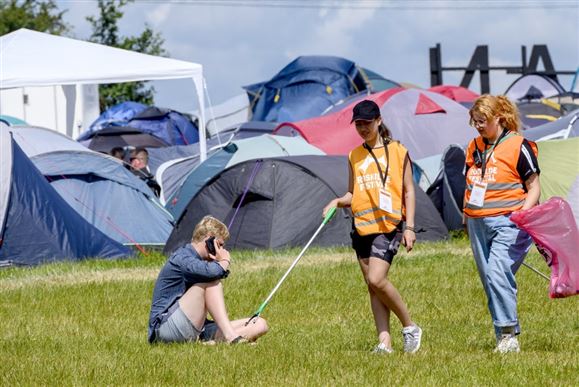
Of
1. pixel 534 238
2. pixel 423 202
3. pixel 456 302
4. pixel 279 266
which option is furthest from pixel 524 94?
pixel 534 238

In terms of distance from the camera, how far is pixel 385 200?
824 cm

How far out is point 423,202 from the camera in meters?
17.2

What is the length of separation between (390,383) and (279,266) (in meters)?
6.79

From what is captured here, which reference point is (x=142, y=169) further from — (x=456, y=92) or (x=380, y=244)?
(x=456, y=92)

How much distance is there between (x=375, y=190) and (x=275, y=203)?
796 centimetres

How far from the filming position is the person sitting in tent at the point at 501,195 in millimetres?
8164

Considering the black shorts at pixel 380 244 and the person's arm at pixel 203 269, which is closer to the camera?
the black shorts at pixel 380 244

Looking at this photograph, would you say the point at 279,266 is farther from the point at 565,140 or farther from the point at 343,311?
the point at 565,140

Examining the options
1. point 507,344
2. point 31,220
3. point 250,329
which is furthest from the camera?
point 31,220

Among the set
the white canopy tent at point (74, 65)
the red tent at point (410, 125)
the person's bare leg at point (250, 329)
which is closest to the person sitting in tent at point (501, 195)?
the person's bare leg at point (250, 329)

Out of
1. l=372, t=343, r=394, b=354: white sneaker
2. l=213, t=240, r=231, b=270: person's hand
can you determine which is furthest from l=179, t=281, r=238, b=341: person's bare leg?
l=372, t=343, r=394, b=354: white sneaker

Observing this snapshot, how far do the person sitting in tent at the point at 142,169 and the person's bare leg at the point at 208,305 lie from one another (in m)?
11.0

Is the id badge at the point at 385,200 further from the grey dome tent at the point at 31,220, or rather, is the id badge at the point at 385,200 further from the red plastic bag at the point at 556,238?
the grey dome tent at the point at 31,220

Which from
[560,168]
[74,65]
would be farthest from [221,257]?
[74,65]
